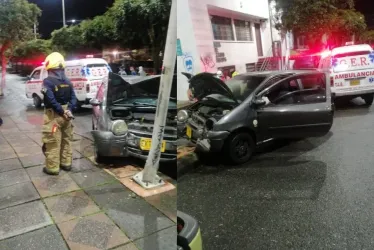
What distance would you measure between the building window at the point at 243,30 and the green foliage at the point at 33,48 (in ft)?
1.84

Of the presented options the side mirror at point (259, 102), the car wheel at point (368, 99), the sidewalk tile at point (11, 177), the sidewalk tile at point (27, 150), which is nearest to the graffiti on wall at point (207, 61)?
the side mirror at point (259, 102)

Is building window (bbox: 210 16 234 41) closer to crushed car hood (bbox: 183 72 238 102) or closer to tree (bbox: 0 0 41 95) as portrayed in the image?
crushed car hood (bbox: 183 72 238 102)

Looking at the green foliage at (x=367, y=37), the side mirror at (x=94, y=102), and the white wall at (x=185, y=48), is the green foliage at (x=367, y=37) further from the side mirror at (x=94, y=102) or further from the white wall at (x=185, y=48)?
the side mirror at (x=94, y=102)

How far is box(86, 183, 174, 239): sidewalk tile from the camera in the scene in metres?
0.98

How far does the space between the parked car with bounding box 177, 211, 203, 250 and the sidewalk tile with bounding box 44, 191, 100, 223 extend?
0.52 metres

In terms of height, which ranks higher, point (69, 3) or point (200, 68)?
point (69, 3)

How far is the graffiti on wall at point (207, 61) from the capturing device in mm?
681

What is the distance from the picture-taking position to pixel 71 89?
1090 millimetres

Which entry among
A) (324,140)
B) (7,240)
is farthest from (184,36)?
(324,140)

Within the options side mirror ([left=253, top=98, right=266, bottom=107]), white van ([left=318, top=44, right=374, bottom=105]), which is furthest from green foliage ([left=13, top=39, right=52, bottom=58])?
white van ([left=318, top=44, right=374, bottom=105])

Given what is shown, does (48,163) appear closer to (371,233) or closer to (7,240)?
(7,240)

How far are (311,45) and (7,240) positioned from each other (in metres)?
1.27

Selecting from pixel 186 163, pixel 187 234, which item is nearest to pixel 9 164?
pixel 186 163

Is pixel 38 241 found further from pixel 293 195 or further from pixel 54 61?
pixel 293 195
